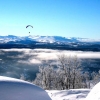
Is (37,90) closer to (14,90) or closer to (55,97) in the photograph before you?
(14,90)

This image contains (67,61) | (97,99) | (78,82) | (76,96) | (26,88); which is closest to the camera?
(97,99)

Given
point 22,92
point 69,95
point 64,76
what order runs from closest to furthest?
1. point 22,92
2. point 69,95
3. point 64,76

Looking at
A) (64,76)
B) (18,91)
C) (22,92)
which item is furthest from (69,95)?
(64,76)

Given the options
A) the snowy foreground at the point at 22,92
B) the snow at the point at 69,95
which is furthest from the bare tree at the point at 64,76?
the snowy foreground at the point at 22,92

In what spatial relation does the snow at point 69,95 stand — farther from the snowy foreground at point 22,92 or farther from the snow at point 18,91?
the snow at point 18,91

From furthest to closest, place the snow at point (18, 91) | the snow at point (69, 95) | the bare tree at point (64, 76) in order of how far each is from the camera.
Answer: the bare tree at point (64, 76) → the snow at point (69, 95) → the snow at point (18, 91)

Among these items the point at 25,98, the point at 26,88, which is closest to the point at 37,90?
the point at 26,88

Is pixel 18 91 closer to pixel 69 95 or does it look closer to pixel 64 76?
pixel 69 95

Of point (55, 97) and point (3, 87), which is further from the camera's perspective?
point (55, 97)
